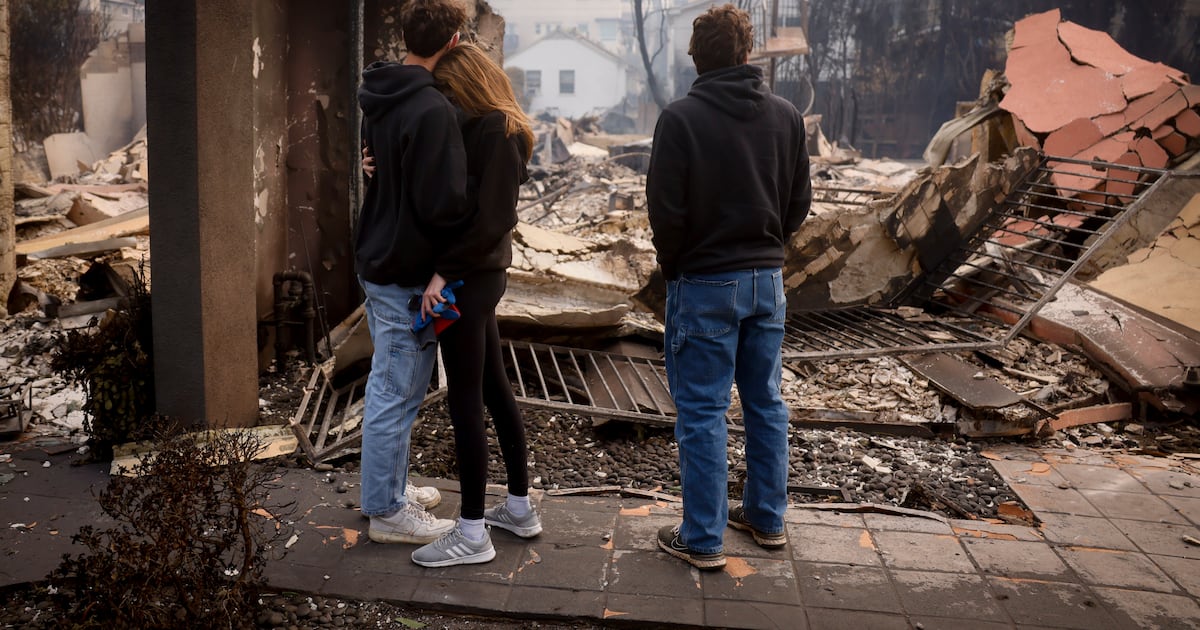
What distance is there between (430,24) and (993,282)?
19.5 feet

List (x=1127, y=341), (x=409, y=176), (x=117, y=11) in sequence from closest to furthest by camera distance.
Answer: (x=409, y=176)
(x=1127, y=341)
(x=117, y=11)

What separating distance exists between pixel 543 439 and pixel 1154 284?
15.1 ft

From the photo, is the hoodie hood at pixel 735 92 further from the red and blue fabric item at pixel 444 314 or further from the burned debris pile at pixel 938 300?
the burned debris pile at pixel 938 300

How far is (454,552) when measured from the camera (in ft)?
9.70

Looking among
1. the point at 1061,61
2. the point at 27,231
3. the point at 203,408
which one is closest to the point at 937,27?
the point at 1061,61

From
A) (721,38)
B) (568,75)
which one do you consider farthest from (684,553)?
(568,75)

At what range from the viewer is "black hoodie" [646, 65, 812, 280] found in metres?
2.76

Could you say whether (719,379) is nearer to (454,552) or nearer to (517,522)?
(517,522)

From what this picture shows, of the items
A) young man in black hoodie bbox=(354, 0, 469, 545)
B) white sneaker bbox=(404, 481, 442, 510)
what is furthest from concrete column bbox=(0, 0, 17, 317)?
young man in black hoodie bbox=(354, 0, 469, 545)

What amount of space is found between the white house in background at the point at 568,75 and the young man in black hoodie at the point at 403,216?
128ft

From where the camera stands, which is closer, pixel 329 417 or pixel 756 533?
pixel 756 533

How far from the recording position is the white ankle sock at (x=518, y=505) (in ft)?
10.3

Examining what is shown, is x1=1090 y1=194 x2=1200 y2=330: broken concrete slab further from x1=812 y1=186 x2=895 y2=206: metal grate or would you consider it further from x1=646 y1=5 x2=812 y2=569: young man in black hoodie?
x1=646 y1=5 x2=812 y2=569: young man in black hoodie

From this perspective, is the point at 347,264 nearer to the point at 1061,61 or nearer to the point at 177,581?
the point at 177,581
